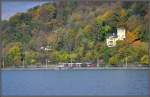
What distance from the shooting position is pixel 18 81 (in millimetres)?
4590

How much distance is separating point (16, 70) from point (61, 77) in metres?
0.63

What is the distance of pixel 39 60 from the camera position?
201 inches

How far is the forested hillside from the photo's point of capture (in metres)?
4.34

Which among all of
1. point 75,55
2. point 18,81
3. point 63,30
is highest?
point 63,30

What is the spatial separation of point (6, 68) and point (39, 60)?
2.21 ft

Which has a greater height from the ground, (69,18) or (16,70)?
(69,18)

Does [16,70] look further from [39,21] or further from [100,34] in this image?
[100,34]

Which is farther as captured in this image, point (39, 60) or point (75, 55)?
point (39, 60)

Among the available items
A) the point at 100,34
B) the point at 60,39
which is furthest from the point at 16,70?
the point at 100,34

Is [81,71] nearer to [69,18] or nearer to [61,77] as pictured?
[61,77]

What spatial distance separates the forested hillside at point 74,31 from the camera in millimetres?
4336

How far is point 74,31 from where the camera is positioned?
534 centimetres

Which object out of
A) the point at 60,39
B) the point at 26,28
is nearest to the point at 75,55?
the point at 60,39

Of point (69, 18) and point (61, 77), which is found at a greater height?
point (69, 18)
